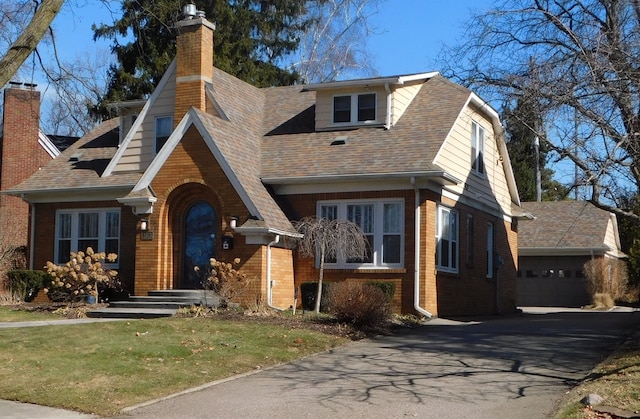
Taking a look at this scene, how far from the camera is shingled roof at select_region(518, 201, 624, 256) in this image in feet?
121

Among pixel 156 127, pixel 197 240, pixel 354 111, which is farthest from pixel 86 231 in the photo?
pixel 354 111

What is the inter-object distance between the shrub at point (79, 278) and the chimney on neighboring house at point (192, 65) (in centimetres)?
458

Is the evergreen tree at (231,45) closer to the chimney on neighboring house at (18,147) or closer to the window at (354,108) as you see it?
the chimney on neighboring house at (18,147)

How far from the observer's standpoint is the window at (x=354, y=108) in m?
24.4

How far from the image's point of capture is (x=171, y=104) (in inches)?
975

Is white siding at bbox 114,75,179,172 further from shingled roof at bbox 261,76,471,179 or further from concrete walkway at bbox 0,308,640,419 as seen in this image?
concrete walkway at bbox 0,308,640,419

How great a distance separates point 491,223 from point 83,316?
13.6 meters

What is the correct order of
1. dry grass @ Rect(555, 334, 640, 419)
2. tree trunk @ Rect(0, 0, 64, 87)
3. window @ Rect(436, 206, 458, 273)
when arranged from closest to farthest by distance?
dry grass @ Rect(555, 334, 640, 419) → tree trunk @ Rect(0, 0, 64, 87) → window @ Rect(436, 206, 458, 273)

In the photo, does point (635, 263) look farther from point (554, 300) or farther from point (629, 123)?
point (629, 123)

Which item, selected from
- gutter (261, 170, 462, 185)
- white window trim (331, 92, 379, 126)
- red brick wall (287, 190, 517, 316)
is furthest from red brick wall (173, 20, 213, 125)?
red brick wall (287, 190, 517, 316)

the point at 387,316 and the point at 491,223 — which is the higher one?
the point at 491,223

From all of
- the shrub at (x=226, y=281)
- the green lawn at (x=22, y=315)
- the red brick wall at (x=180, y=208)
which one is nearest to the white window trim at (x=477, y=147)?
the red brick wall at (x=180, y=208)

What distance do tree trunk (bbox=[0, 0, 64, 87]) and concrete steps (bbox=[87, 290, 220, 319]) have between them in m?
7.97

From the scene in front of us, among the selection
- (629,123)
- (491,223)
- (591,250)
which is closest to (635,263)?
(591,250)
